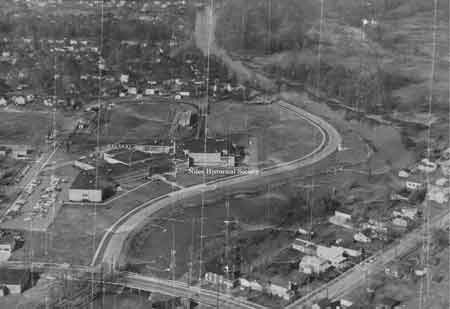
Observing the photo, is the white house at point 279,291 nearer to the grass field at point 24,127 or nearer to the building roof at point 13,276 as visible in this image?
the building roof at point 13,276

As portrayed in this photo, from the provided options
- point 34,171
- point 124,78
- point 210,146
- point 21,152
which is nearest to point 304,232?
point 210,146

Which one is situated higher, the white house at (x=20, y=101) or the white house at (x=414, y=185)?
the white house at (x=20, y=101)

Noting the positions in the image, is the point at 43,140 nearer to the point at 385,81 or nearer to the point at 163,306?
the point at 163,306

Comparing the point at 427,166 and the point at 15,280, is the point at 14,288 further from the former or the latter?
the point at 427,166

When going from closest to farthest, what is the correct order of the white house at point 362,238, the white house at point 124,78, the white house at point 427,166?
the white house at point 362,238 < the white house at point 427,166 < the white house at point 124,78

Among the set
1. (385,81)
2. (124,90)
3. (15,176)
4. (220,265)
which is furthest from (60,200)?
(385,81)

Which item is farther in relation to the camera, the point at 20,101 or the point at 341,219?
the point at 20,101

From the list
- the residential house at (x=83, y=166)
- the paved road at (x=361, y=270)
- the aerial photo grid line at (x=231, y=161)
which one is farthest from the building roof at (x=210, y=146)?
the paved road at (x=361, y=270)
